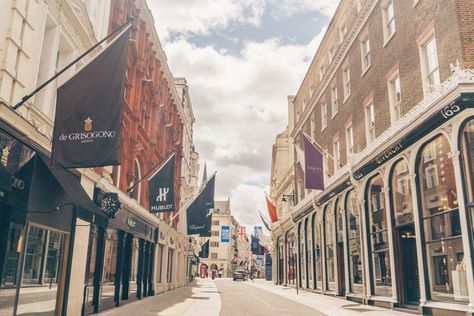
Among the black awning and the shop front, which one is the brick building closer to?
the shop front

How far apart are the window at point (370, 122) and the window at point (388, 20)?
10.6 ft

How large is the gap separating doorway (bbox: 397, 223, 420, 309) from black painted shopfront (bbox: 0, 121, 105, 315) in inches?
450

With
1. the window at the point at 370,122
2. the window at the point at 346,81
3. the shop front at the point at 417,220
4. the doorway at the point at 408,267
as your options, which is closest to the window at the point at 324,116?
the window at the point at 346,81

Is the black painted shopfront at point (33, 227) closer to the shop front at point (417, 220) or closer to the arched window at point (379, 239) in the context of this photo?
the shop front at point (417, 220)

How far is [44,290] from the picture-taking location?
10.8 metres

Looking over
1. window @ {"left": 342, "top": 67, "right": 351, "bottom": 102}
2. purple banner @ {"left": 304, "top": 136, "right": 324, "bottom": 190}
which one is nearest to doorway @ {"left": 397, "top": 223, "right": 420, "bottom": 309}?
purple banner @ {"left": 304, "top": 136, "right": 324, "bottom": 190}

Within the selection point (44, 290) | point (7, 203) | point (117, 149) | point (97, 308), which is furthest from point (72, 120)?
point (97, 308)

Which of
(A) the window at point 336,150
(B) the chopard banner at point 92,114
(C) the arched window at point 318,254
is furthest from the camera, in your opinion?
(C) the arched window at point 318,254

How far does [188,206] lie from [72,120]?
16897mm

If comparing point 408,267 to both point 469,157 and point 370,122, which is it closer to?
point 469,157

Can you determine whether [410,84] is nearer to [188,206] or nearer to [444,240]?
[444,240]

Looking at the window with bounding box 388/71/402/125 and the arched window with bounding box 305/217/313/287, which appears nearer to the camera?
the window with bounding box 388/71/402/125

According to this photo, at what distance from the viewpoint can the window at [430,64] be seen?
46.2 ft

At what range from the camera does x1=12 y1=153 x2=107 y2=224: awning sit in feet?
30.6
